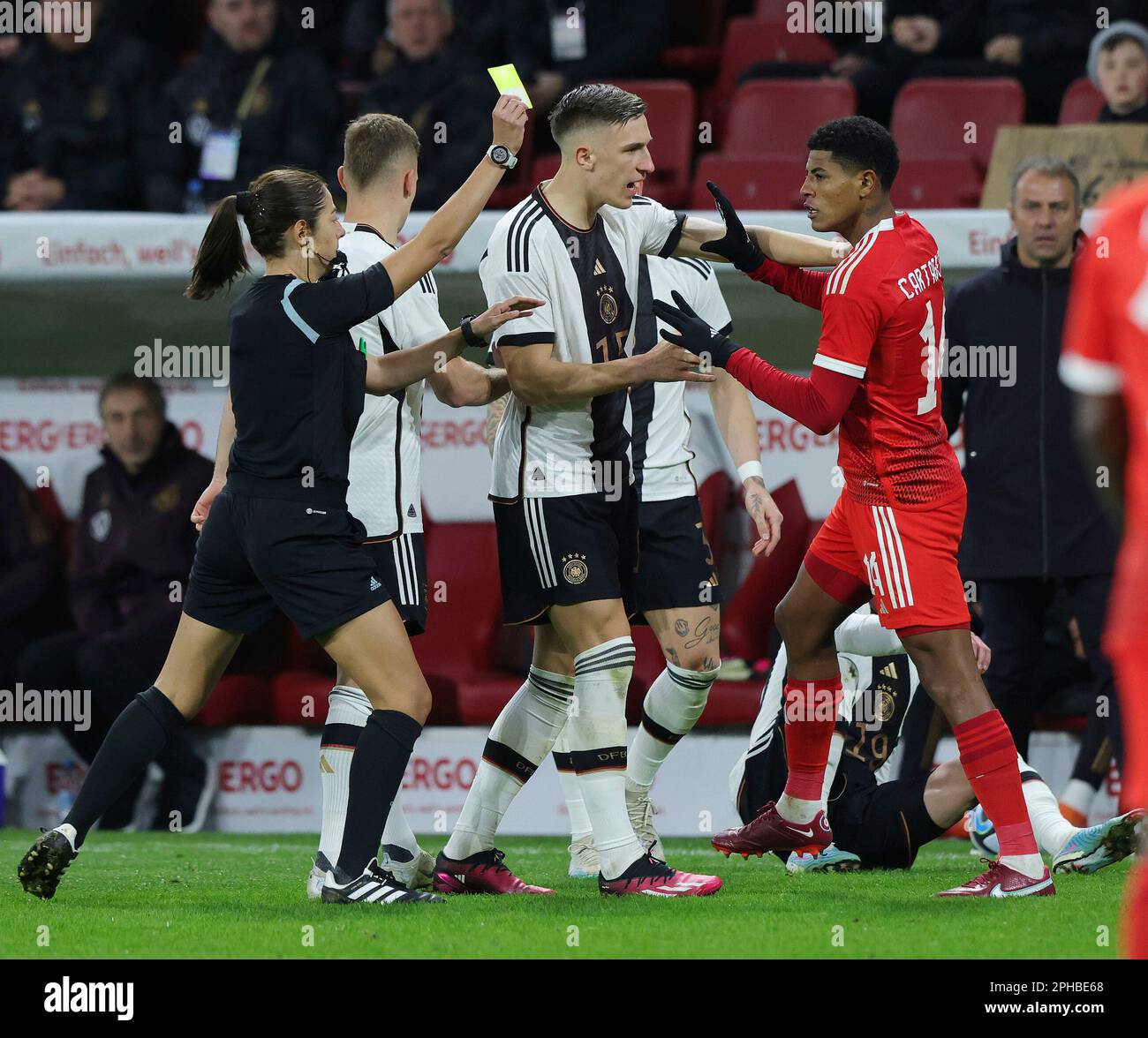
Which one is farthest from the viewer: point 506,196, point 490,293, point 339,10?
point 339,10

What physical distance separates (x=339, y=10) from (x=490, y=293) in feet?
21.5

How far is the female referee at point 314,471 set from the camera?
4234 millimetres

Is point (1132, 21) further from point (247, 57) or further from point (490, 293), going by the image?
point (490, 293)

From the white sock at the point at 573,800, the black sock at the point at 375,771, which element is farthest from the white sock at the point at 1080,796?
the black sock at the point at 375,771

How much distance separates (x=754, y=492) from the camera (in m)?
5.31

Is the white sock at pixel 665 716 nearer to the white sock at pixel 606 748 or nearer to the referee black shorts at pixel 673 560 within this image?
the referee black shorts at pixel 673 560

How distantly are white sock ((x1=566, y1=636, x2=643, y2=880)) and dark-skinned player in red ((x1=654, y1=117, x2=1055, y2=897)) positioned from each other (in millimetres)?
606

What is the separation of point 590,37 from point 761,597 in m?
3.51

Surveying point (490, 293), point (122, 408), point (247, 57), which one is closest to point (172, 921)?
point (490, 293)

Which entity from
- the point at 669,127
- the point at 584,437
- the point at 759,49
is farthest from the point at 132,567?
the point at 759,49

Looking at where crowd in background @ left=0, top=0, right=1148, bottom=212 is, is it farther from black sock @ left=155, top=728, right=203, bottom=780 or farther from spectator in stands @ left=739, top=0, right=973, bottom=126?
black sock @ left=155, top=728, right=203, bottom=780

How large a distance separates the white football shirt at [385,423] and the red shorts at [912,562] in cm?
123

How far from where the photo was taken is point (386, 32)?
33.0ft

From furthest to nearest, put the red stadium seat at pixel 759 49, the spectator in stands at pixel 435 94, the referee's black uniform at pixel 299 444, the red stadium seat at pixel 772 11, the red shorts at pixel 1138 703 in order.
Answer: the red stadium seat at pixel 772 11 < the red stadium seat at pixel 759 49 < the spectator in stands at pixel 435 94 < the referee's black uniform at pixel 299 444 < the red shorts at pixel 1138 703
